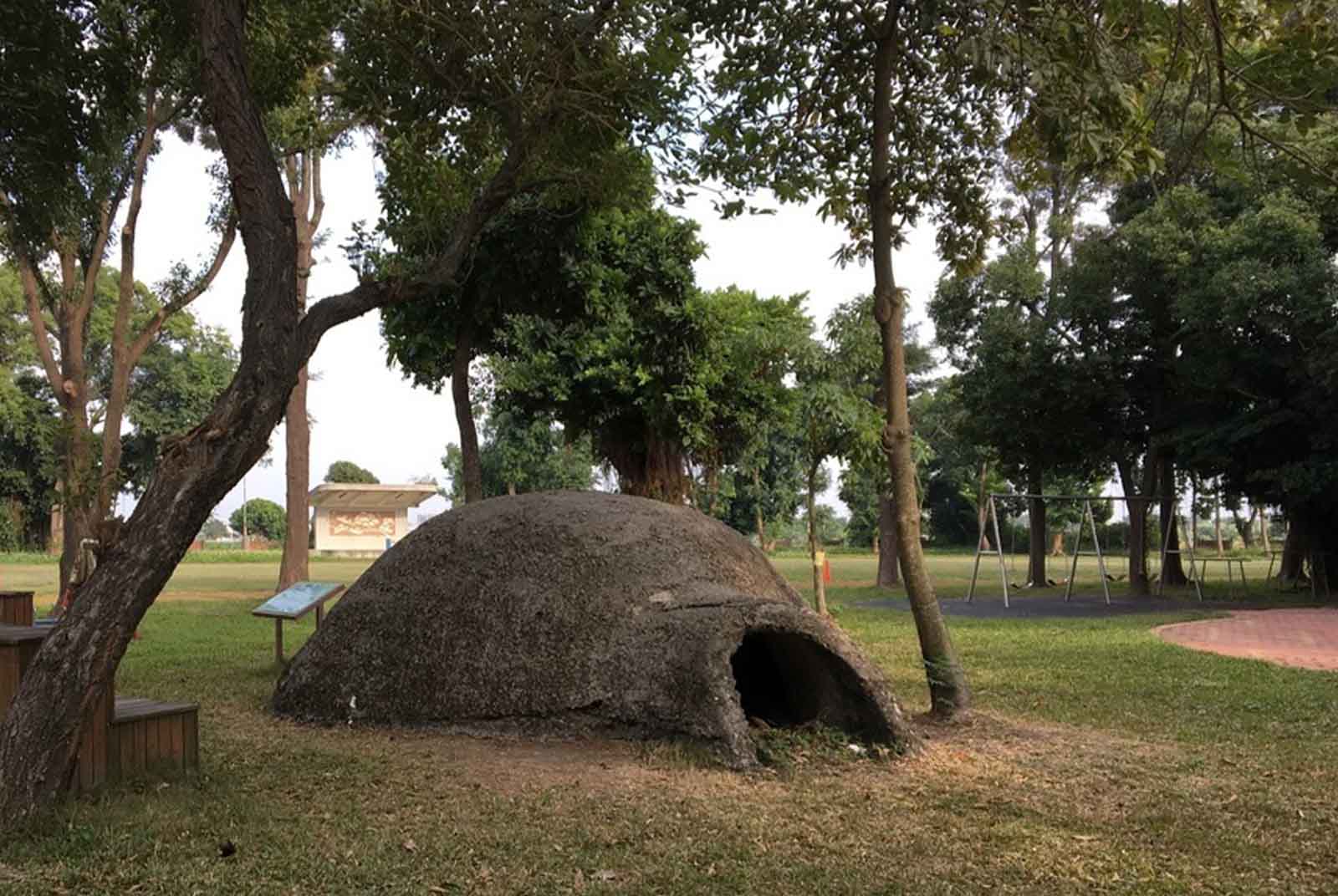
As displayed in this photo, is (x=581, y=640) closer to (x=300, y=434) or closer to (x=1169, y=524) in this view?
(x=300, y=434)

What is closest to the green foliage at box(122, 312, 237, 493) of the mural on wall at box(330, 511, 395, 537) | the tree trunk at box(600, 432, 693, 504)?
the mural on wall at box(330, 511, 395, 537)

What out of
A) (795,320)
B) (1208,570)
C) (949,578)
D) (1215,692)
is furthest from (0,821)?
(1208,570)

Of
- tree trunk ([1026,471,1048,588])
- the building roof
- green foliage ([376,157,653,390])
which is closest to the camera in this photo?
green foliage ([376,157,653,390])

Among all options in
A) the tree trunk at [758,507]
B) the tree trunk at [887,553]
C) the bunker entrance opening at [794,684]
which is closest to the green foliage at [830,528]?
the tree trunk at [758,507]

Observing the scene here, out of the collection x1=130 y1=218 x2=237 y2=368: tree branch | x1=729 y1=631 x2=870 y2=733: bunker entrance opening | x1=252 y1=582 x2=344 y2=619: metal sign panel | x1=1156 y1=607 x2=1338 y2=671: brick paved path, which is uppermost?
x1=130 y1=218 x2=237 y2=368: tree branch

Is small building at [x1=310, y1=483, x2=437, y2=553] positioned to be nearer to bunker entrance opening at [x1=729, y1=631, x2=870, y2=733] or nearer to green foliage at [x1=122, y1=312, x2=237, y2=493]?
green foliage at [x1=122, y1=312, x2=237, y2=493]

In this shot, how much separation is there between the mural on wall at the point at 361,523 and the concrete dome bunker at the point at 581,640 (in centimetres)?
4473

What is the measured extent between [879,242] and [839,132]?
1.62 metres

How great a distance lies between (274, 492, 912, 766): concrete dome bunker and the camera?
7.04m

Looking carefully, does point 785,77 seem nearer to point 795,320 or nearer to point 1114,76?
point 1114,76

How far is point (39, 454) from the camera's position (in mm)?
49406

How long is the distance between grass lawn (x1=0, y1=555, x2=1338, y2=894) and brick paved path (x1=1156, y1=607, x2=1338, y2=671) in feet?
12.4

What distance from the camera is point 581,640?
24.6 ft

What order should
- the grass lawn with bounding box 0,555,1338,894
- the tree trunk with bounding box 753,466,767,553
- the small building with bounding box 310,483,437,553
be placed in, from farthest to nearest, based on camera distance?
the small building with bounding box 310,483,437,553 < the tree trunk with bounding box 753,466,767,553 < the grass lawn with bounding box 0,555,1338,894
